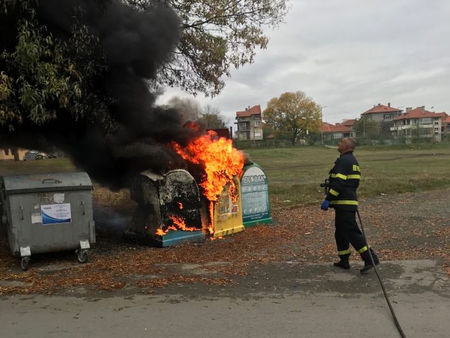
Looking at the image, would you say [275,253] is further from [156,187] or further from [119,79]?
[119,79]

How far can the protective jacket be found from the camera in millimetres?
5289

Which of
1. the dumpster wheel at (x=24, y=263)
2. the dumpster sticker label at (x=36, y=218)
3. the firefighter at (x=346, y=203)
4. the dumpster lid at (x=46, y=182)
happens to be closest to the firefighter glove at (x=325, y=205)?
the firefighter at (x=346, y=203)

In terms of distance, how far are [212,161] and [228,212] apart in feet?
3.11

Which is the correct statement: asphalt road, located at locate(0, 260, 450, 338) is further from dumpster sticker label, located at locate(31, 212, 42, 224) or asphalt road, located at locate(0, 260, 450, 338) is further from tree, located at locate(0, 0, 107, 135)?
tree, located at locate(0, 0, 107, 135)

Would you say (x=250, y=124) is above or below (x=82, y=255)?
above

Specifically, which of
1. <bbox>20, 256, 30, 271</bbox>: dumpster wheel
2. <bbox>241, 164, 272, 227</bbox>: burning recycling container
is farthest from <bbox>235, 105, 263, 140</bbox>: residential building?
<bbox>20, 256, 30, 271</bbox>: dumpster wheel

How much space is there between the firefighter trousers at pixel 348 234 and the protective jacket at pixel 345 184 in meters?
0.10

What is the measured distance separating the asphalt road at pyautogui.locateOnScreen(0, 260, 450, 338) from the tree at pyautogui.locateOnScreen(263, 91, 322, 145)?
257 feet

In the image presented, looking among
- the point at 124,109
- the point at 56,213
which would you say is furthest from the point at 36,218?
the point at 124,109

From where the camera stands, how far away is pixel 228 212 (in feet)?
25.3

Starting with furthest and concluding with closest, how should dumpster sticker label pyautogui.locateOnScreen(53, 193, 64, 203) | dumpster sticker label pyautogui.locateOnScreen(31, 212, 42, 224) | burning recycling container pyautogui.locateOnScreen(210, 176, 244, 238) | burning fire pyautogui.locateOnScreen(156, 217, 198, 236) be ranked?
burning recycling container pyautogui.locateOnScreen(210, 176, 244, 238) < burning fire pyautogui.locateOnScreen(156, 217, 198, 236) < dumpster sticker label pyautogui.locateOnScreen(53, 193, 64, 203) < dumpster sticker label pyautogui.locateOnScreen(31, 212, 42, 224)

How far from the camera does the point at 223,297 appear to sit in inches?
174

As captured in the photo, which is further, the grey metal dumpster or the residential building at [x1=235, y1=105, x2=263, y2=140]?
the residential building at [x1=235, y1=105, x2=263, y2=140]

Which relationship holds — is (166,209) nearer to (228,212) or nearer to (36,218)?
(228,212)
